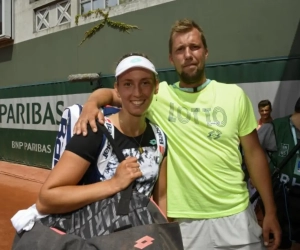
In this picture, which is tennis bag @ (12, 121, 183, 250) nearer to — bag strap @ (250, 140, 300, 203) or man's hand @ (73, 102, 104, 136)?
man's hand @ (73, 102, 104, 136)

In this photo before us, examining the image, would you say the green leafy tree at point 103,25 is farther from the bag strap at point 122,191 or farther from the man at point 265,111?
the bag strap at point 122,191

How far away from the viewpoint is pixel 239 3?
6094 mm

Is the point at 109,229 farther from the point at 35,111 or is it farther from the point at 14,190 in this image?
the point at 35,111

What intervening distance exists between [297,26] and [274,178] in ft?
10.9

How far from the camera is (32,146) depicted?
931 centimetres

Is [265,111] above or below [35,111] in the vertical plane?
below

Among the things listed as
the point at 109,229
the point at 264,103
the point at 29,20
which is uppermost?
the point at 29,20

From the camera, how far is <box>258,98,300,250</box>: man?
2703 millimetres

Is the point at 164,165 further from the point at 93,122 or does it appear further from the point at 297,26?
the point at 297,26

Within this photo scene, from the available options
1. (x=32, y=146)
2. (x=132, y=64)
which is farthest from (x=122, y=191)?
(x=32, y=146)

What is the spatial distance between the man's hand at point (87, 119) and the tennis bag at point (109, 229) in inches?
12.0

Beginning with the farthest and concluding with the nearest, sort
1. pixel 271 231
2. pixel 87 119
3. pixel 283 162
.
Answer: pixel 283 162, pixel 271 231, pixel 87 119

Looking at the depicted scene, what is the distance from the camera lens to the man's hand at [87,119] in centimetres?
162

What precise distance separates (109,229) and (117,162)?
1.01ft
